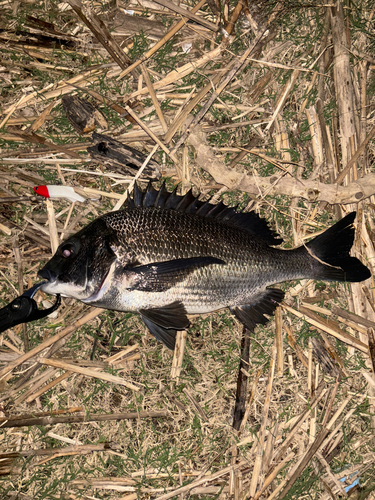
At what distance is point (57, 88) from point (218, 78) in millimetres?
2032

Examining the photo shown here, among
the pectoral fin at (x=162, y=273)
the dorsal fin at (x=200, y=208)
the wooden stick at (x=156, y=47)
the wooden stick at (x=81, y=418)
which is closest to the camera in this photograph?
the pectoral fin at (x=162, y=273)

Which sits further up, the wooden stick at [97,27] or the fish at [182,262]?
the wooden stick at [97,27]

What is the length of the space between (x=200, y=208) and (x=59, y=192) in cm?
178

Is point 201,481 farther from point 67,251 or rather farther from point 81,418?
point 67,251

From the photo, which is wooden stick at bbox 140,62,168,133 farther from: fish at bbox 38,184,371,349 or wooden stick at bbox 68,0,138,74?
fish at bbox 38,184,371,349

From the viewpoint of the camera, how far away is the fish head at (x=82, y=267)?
13.9 feet

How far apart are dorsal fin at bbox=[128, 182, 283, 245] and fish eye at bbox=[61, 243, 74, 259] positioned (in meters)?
0.79

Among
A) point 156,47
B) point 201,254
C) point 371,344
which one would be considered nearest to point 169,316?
point 201,254

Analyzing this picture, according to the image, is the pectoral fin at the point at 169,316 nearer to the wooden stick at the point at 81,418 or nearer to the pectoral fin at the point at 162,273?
the pectoral fin at the point at 162,273

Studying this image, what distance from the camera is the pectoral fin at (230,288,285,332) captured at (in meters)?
4.80

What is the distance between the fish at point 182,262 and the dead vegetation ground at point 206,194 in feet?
1.54

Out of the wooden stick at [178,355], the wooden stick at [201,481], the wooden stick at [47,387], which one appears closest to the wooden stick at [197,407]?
the wooden stick at [178,355]

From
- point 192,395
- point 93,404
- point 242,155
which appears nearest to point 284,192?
point 242,155

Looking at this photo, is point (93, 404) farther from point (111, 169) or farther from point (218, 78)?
point (218, 78)
